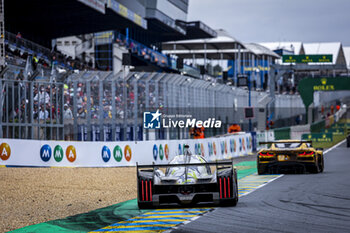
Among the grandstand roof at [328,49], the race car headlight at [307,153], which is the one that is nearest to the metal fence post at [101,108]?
the race car headlight at [307,153]

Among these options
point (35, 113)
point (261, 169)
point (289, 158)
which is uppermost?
point (35, 113)

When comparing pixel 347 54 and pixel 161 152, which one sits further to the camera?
pixel 347 54

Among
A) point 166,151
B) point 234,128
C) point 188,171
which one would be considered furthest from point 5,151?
point 234,128

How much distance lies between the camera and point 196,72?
214ft

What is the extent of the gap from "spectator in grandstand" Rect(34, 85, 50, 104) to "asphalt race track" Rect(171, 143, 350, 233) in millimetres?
8750

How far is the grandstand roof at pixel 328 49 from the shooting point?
116125mm

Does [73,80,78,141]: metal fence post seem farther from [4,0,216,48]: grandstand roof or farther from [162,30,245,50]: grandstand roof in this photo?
[162,30,245,50]: grandstand roof

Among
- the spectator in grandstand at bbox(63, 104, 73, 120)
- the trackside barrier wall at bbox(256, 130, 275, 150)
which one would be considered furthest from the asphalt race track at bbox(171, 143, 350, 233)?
the trackside barrier wall at bbox(256, 130, 275, 150)

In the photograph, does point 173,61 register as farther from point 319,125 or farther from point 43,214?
point 43,214

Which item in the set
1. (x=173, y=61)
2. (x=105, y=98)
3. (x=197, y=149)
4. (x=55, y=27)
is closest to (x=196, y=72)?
(x=173, y=61)

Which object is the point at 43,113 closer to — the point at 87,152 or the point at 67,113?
the point at 67,113

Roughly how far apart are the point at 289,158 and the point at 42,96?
320 inches

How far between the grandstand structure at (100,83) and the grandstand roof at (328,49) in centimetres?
5390

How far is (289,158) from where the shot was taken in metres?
20.0
